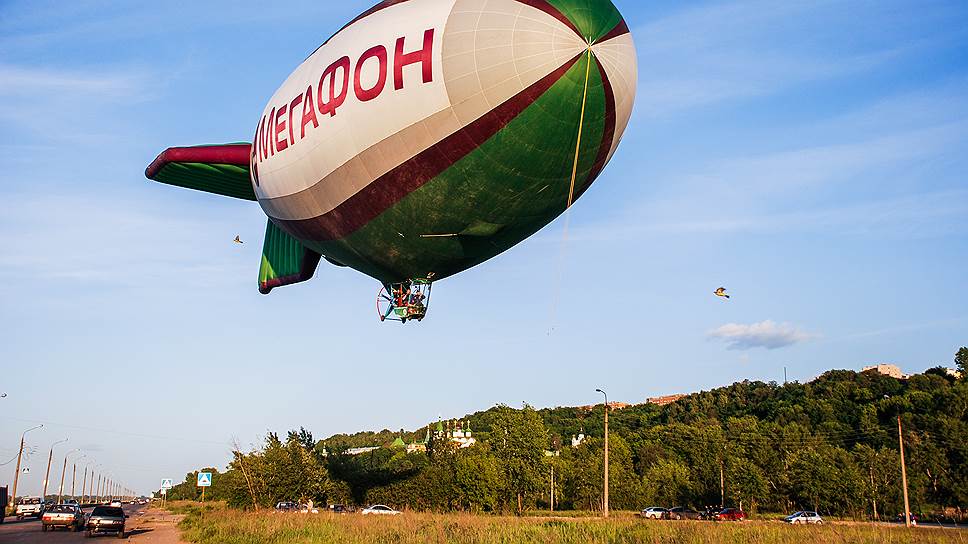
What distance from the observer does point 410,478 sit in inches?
2469

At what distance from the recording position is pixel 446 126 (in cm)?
1620

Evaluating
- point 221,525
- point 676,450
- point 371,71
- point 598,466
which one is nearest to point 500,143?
point 371,71

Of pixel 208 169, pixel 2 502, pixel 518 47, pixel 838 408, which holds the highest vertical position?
pixel 208 169

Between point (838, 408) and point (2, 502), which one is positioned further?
point (838, 408)

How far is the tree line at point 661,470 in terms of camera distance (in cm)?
5734

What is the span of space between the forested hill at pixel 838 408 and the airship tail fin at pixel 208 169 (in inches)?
1605

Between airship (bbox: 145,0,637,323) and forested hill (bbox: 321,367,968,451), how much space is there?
4955 centimetres

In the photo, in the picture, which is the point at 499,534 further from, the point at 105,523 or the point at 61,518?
the point at 61,518

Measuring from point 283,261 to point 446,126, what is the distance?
1679cm

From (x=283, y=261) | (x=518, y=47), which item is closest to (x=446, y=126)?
(x=518, y=47)

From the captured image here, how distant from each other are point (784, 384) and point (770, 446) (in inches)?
4422

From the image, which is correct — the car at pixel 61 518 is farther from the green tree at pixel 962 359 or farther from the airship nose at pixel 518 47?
the green tree at pixel 962 359

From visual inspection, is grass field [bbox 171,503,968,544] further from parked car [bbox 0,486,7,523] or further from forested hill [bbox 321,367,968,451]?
forested hill [bbox 321,367,968,451]

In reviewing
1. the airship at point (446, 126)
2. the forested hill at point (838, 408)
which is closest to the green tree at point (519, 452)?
the forested hill at point (838, 408)
